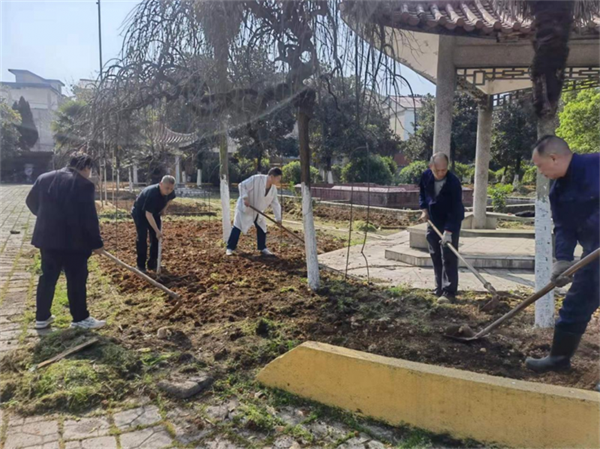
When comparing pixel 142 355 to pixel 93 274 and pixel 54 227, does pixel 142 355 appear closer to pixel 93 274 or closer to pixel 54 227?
pixel 54 227

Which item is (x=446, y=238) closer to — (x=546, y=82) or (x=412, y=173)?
(x=546, y=82)

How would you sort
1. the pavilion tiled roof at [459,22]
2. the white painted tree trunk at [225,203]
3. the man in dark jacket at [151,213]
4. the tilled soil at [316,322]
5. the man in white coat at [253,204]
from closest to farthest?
the tilled soil at [316,322] → the pavilion tiled roof at [459,22] → the man in dark jacket at [151,213] → the man in white coat at [253,204] → the white painted tree trunk at [225,203]

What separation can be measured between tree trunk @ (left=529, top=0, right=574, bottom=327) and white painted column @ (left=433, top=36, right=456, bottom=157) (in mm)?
2624

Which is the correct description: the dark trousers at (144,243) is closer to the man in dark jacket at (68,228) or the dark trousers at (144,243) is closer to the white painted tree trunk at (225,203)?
the white painted tree trunk at (225,203)

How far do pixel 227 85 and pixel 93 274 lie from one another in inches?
151

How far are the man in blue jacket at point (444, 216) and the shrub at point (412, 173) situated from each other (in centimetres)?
1807

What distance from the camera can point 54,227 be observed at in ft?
13.1

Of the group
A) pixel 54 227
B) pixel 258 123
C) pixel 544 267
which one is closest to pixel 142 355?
pixel 54 227

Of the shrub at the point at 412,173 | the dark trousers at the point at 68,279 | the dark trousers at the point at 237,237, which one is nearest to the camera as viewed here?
the dark trousers at the point at 68,279

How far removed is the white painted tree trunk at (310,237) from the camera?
15.6 feet

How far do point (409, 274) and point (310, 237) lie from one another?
180cm

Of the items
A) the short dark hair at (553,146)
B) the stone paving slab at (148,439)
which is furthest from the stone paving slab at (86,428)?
the short dark hair at (553,146)

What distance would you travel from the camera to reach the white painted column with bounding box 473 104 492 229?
870 cm

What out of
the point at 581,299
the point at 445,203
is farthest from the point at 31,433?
the point at 445,203
